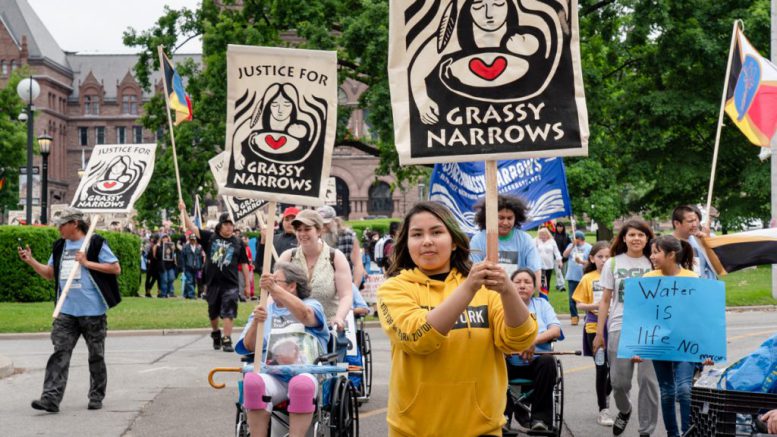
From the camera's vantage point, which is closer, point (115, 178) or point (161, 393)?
point (161, 393)

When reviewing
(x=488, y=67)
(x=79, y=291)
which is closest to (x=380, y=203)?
(x=79, y=291)

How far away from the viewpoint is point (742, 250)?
4.91 m

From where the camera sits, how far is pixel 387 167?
108 feet

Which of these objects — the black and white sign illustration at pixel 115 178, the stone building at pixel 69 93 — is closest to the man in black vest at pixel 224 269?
the black and white sign illustration at pixel 115 178

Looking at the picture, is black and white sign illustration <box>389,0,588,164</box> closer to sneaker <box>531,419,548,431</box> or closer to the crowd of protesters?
the crowd of protesters

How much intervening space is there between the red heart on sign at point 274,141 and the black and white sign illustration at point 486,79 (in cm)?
298

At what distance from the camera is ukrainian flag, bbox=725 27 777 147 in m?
11.4

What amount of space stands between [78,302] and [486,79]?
658cm

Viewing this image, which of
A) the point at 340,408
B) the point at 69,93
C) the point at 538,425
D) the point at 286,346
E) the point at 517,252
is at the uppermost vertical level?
the point at 69,93

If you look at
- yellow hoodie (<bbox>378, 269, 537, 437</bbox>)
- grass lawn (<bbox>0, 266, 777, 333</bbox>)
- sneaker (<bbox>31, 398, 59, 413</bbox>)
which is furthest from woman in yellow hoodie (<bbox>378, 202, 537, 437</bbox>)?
grass lawn (<bbox>0, 266, 777, 333</bbox>)

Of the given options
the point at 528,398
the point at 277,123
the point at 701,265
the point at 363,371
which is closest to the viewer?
the point at 277,123

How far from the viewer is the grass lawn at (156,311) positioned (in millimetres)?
18547

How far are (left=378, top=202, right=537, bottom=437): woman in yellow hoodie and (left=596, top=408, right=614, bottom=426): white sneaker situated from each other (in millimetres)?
4837

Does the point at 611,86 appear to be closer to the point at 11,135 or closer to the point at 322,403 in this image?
the point at 322,403
